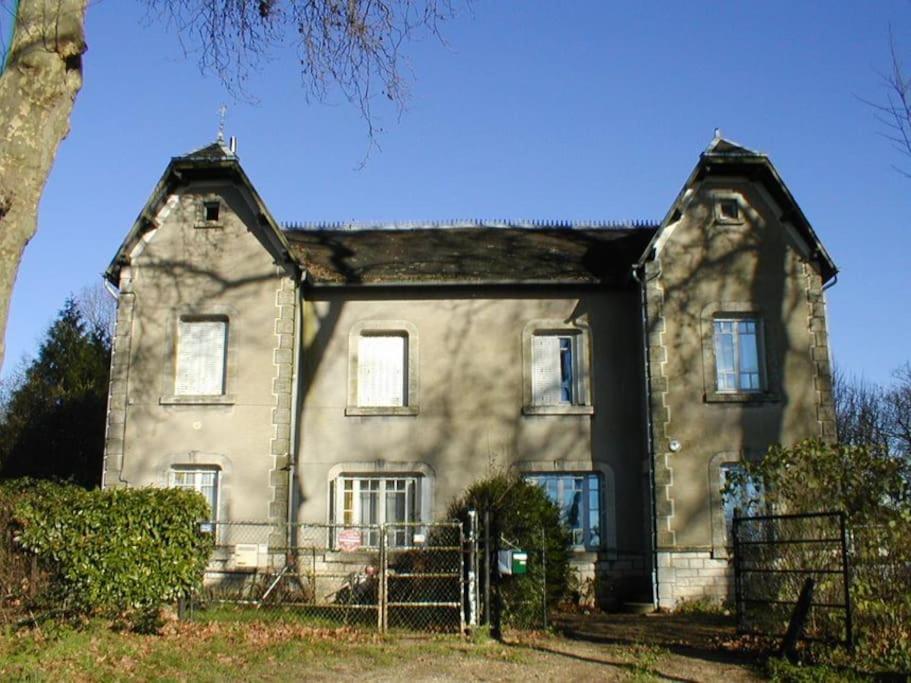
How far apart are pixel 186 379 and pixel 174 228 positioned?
300cm

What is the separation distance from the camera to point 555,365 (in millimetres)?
18625

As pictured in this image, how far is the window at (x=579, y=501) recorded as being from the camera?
17.8 meters

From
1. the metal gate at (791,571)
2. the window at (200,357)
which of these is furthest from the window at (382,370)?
the metal gate at (791,571)

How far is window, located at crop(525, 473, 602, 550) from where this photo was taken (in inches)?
701

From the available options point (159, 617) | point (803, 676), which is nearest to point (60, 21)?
point (159, 617)

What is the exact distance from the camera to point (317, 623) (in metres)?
13.8

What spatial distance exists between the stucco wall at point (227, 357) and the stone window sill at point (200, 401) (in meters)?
0.03

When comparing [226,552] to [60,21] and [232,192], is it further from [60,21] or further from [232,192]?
[60,21]

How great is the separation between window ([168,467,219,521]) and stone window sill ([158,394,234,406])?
1.20 metres

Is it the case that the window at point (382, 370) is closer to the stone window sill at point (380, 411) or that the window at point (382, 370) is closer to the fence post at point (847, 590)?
the stone window sill at point (380, 411)

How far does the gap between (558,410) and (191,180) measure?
333 inches

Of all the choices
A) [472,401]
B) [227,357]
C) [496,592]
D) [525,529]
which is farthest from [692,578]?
[227,357]

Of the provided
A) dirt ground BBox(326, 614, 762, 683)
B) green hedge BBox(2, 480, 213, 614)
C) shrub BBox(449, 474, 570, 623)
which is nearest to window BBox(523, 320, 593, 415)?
shrub BBox(449, 474, 570, 623)

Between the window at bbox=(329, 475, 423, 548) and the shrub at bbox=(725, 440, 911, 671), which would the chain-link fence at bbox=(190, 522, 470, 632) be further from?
the shrub at bbox=(725, 440, 911, 671)
